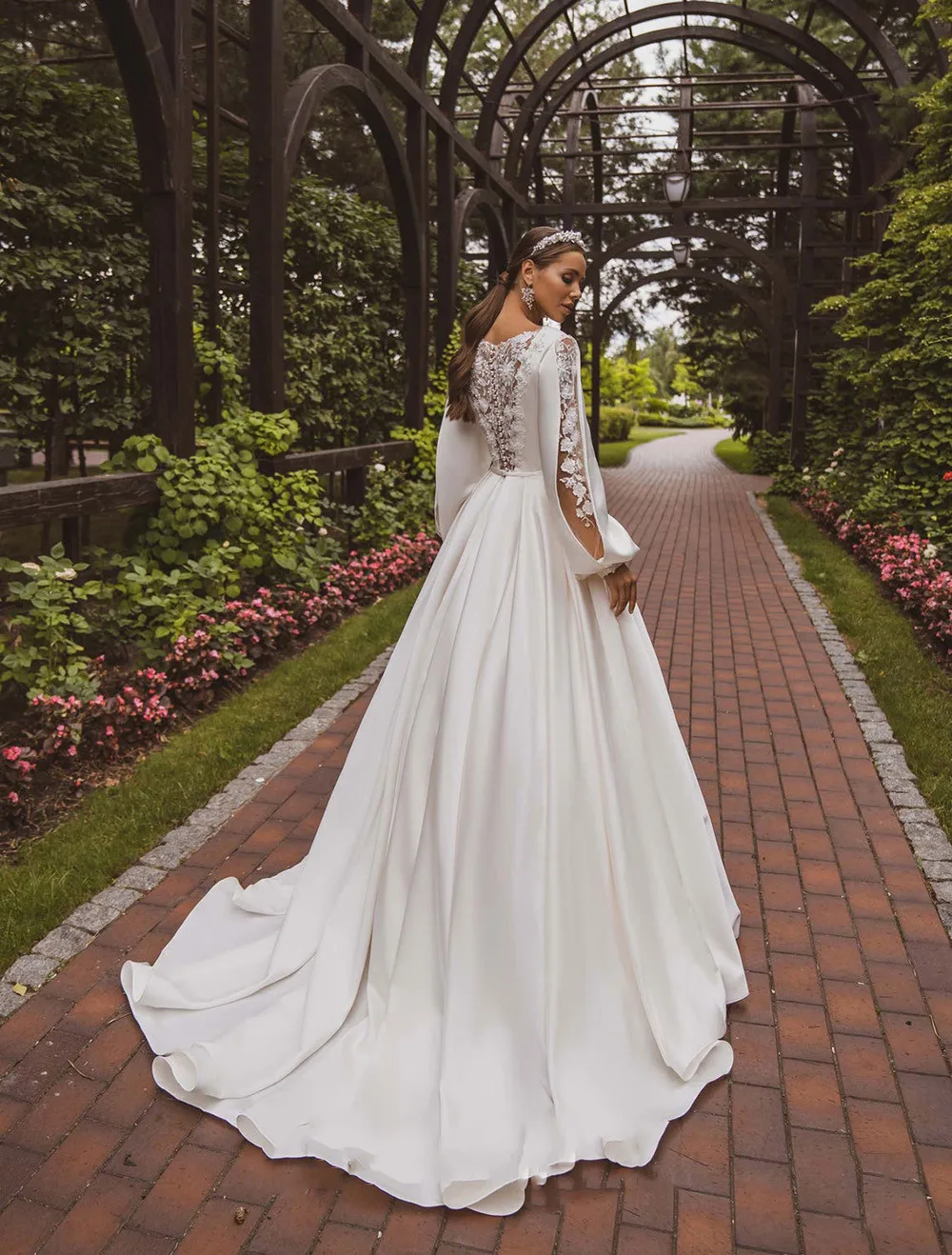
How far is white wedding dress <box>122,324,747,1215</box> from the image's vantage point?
2168mm

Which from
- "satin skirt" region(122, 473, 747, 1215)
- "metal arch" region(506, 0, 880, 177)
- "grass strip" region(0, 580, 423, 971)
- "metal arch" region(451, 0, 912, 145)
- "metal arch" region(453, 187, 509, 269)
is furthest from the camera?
"metal arch" region(506, 0, 880, 177)

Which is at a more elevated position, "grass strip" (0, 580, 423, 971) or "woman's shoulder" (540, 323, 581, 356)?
"woman's shoulder" (540, 323, 581, 356)

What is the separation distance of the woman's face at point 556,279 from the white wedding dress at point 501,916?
0.13 meters

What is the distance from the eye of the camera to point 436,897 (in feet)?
7.88

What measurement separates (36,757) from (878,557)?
6.57 meters

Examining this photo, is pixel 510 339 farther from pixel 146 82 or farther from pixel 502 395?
pixel 146 82

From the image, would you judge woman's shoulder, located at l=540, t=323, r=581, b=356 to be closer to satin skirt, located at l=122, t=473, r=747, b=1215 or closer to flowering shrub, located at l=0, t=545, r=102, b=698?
satin skirt, located at l=122, t=473, r=747, b=1215

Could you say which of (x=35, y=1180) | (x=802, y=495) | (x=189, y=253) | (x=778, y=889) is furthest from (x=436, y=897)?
(x=802, y=495)

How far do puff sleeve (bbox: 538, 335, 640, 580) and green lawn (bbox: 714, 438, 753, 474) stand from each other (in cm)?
1805

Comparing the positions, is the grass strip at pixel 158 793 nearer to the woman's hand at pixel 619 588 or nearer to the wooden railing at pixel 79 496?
the wooden railing at pixel 79 496

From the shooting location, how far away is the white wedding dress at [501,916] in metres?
2.17

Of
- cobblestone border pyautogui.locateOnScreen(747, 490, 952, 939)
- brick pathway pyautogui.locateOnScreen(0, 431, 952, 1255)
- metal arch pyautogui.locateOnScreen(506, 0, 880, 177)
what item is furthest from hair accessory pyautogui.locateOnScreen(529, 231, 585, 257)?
metal arch pyautogui.locateOnScreen(506, 0, 880, 177)

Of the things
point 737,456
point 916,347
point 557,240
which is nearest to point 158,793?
point 557,240

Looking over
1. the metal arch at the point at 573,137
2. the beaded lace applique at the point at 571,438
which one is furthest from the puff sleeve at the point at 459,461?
the metal arch at the point at 573,137
